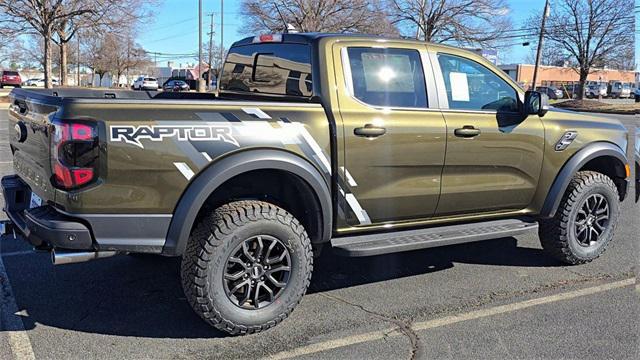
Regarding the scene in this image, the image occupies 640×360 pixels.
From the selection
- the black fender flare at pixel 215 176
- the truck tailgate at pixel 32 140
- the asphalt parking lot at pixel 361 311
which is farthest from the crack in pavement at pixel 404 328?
the truck tailgate at pixel 32 140

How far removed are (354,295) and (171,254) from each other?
1558 mm

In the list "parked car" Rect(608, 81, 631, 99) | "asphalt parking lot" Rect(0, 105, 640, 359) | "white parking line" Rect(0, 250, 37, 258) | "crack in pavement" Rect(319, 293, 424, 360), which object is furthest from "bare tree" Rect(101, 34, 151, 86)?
"crack in pavement" Rect(319, 293, 424, 360)

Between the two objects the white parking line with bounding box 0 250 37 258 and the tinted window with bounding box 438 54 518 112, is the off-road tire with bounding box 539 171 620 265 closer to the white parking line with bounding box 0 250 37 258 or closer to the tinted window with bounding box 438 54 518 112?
the tinted window with bounding box 438 54 518 112

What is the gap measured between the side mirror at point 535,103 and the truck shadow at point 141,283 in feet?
4.78

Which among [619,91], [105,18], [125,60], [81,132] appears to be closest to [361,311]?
[81,132]

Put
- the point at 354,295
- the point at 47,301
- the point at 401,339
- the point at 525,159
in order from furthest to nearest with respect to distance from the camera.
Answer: the point at 525,159 < the point at 354,295 < the point at 47,301 < the point at 401,339

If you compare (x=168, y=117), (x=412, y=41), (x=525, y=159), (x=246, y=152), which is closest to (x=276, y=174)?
(x=246, y=152)

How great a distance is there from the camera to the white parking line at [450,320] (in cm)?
355

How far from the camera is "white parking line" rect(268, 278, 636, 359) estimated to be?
11.6 feet

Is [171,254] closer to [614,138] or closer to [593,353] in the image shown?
[593,353]

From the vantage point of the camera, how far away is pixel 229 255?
3580 millimetres

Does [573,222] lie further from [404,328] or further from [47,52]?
[47,52]

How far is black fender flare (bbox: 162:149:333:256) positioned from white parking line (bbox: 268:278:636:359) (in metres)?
0.89

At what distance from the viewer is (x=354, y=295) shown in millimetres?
4453
